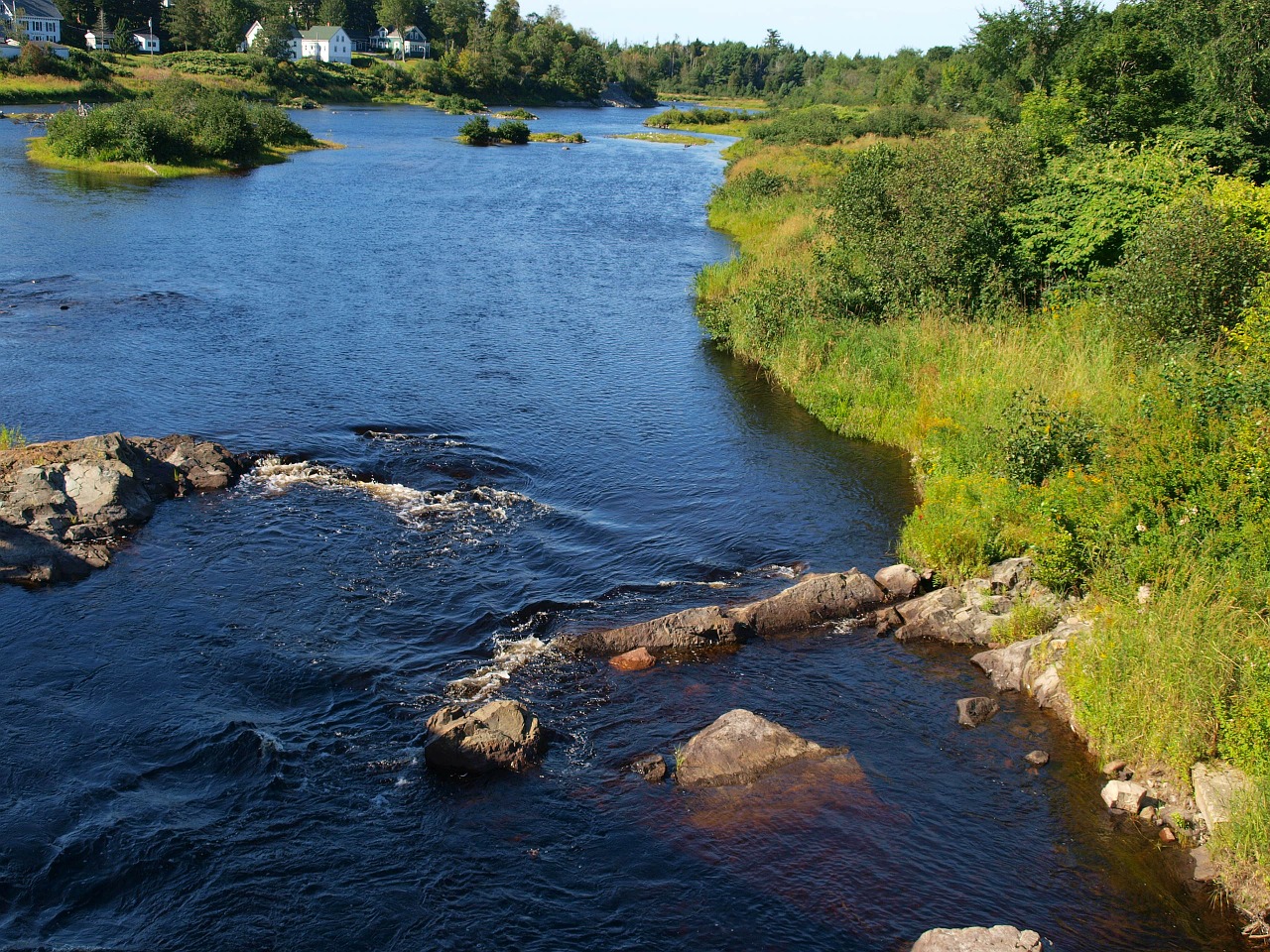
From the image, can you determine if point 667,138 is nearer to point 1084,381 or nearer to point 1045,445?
point 1084,381

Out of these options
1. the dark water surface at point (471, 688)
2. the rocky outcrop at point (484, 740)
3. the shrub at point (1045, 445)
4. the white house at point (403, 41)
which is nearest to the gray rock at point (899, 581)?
the dark water surface at point (471, 688)

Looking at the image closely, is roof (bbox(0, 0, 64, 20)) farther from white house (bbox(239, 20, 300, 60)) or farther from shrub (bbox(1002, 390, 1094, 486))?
shrub (bbox(1002, 390, 1094, 486))

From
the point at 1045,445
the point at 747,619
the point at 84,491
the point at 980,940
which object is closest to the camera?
the point at 980,940

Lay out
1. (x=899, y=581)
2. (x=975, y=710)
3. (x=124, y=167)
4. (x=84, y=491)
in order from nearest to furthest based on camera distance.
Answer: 1. (x=975, y=710)
2. (x=899, y=581)
3. (x=84, y=491)
4. (x=124, y=167)

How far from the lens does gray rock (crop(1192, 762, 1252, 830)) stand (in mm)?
12844

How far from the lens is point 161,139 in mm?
68500

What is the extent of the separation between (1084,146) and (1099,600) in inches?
943

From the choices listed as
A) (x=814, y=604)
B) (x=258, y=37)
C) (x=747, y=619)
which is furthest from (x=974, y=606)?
(x=258, y=37)

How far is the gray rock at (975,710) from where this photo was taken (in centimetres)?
1578

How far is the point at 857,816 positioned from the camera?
1355 centimetres

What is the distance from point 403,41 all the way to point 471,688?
187194 mm

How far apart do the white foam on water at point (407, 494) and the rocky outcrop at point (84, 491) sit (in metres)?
0.99

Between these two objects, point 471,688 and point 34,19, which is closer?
point 471,688

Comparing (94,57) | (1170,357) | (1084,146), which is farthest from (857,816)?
(94,57)
